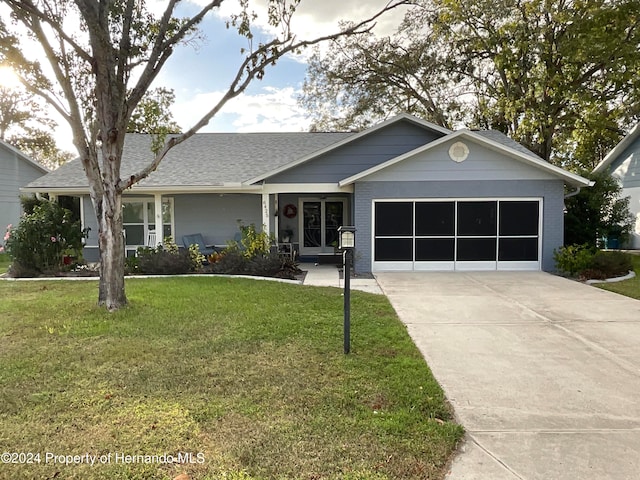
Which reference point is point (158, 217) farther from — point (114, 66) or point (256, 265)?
point (114, 66)

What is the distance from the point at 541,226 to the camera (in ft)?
38.5

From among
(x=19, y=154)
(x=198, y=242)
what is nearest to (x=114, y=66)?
(x=198, y=242)

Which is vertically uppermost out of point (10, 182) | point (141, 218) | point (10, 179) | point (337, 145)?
point (337, 145)

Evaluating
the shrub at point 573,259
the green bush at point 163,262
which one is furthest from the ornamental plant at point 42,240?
the shrub at point 573,259

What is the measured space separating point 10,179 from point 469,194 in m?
20.7

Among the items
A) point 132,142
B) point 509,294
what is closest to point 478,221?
point 509,294

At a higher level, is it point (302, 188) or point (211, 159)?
point (211, 159)

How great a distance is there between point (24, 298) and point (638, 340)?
1036 cm

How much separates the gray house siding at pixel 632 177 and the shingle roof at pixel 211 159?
12.7 metres

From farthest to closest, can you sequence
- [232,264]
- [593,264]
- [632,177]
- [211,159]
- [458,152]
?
[632,177]
[211,159]
[458,152]
[232,264]
[593,264]

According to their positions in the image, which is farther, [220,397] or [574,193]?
[574,193]

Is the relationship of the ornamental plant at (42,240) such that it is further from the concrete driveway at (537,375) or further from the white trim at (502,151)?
the concrete driveway at (537,375)

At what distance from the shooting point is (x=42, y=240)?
1084 cm

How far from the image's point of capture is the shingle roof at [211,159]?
13595 millimetres
